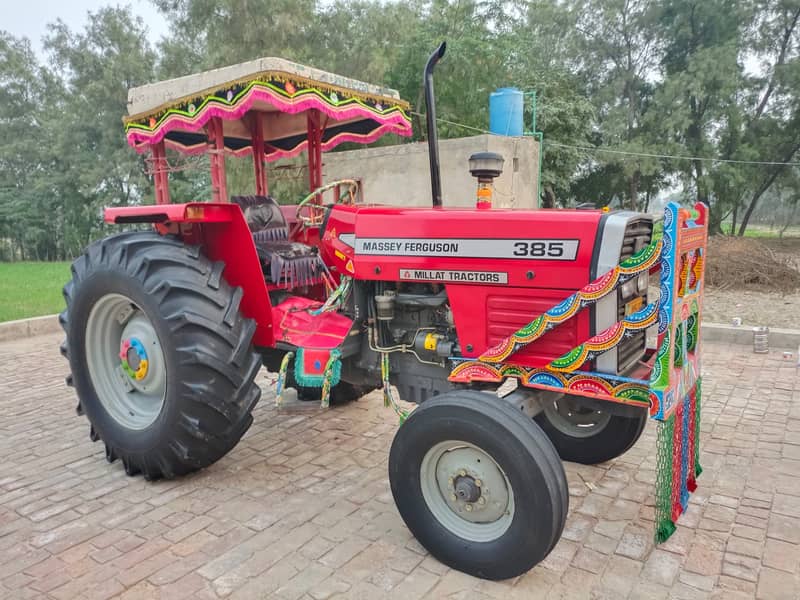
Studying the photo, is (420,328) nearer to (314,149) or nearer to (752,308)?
(314,149)

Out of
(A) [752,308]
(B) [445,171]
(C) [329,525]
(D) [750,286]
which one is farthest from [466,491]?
(B) [445,171]

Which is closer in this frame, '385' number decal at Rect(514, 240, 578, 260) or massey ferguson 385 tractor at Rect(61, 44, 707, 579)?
massey ferguson 385 tractor at Rect(61, 44, 707, 579)

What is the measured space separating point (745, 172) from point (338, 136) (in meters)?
20.4

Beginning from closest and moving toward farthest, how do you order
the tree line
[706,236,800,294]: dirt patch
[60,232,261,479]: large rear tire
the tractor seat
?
[60,232,261,479]: large rear tire
the tractor seat
[706,236,800,294]: dirt patch
the tree line

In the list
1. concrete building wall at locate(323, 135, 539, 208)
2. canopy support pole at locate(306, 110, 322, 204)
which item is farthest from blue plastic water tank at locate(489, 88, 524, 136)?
canopy support pole at locate(306, 110, 322, 204)

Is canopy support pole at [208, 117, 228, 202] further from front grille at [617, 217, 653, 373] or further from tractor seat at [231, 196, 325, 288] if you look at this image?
front grille at [617, 217, 653, 373]

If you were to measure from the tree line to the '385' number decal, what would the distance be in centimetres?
1316

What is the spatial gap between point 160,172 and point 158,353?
1.58 m

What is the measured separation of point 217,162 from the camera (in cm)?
395

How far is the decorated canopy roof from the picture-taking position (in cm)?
343

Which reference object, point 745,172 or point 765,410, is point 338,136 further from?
point 745,172

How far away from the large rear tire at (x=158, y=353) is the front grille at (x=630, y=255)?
183cm

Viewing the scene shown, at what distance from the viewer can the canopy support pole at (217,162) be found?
3.87m

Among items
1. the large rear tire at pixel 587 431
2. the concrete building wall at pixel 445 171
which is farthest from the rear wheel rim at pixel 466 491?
the concrete building wall at pixel 445 171
